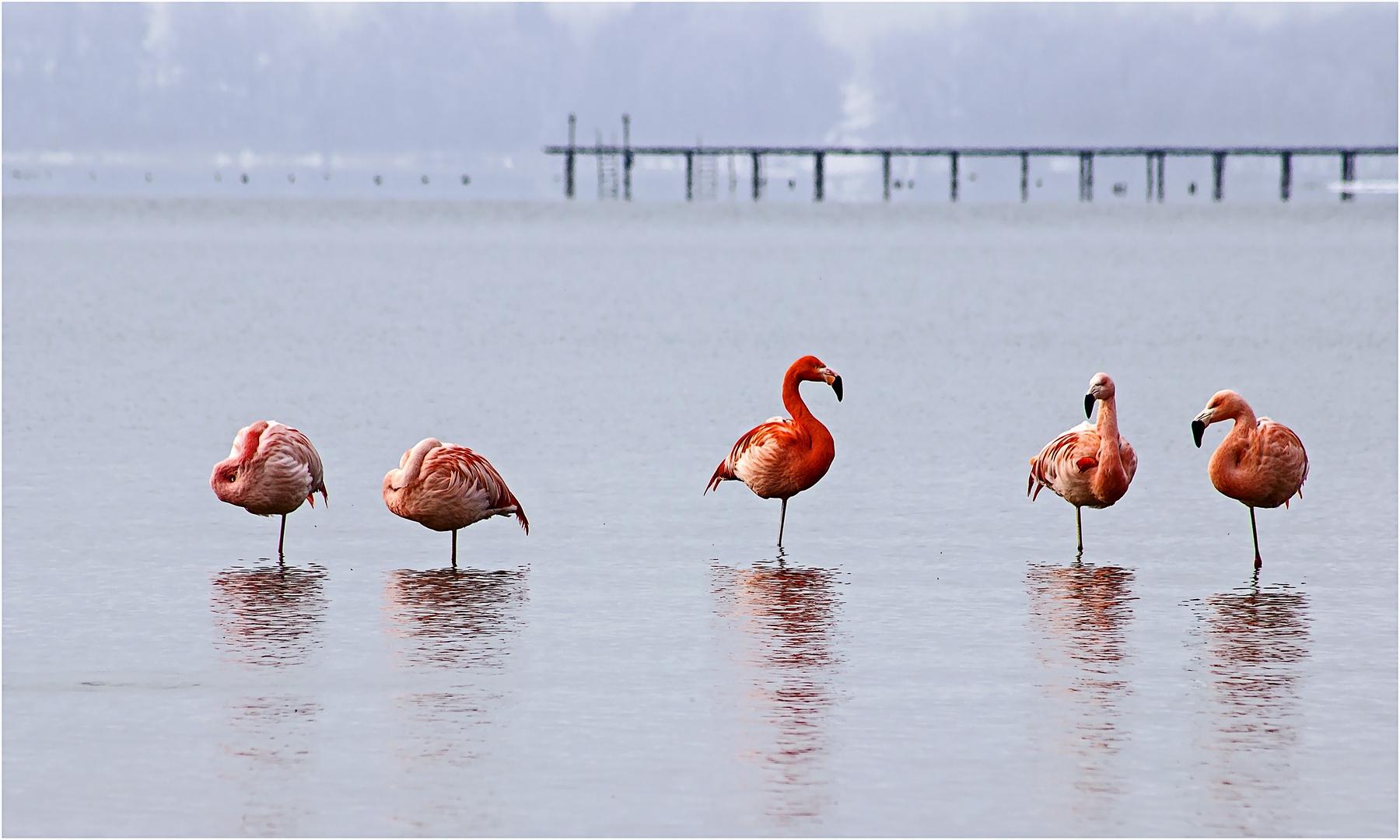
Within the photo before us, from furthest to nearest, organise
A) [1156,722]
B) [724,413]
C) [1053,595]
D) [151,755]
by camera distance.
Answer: [724,413] < [1053,595] < [1156,722] < [151,755]

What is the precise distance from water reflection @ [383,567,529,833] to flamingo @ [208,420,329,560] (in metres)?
0.87

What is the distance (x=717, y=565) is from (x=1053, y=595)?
2.26m

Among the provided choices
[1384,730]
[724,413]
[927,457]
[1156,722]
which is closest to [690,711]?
[1156,722]

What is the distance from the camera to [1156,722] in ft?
28.5

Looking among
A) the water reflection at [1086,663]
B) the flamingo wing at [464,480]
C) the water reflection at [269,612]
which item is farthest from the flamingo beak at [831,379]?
the water reflection at [269,612]

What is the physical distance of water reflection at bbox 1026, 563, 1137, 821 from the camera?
311 inches

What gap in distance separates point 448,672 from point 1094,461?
194 inches

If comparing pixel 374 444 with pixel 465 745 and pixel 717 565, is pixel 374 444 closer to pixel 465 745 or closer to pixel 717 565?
pixel 717 565

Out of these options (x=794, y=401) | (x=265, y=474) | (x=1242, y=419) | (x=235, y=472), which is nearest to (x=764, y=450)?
(x=794, y=401)

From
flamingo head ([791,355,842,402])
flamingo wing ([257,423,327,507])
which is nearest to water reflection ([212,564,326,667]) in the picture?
flamingo wing ([257,423,327,507])

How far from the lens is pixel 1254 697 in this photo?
9156 millimetres

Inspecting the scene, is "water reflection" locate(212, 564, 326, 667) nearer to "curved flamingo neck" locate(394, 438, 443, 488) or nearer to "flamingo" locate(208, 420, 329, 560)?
"flamingo" locate(208, 420, 329, 560)

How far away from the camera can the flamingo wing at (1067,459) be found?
41.2ft

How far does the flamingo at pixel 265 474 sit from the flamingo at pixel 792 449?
118 inches
